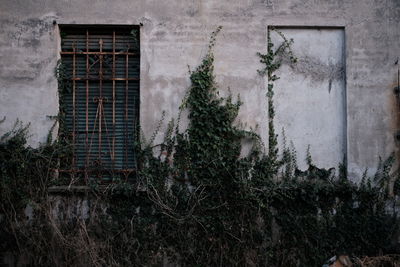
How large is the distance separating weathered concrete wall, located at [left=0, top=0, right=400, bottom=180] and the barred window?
8.4 inches

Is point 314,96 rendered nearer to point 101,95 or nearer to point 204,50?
point 204,50

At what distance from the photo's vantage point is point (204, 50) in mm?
7703

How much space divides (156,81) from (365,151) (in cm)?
322

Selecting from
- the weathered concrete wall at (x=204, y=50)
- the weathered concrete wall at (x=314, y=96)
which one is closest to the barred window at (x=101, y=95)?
the weathered concrete wall at (x=204, y=50)

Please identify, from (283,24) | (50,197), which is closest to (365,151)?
(283,24)

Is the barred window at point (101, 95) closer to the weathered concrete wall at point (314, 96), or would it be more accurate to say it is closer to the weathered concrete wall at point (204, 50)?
the weathered concrete wall at point (204, 50)

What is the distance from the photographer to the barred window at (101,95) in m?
7.72

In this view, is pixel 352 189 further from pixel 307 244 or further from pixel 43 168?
pixel 43 168

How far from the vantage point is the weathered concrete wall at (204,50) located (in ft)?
25.1

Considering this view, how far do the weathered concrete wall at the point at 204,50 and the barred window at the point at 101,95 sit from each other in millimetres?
213

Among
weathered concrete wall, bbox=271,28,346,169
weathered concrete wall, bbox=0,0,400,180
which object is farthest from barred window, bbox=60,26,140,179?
weathered concrete wall, bbox=271,28,346,169

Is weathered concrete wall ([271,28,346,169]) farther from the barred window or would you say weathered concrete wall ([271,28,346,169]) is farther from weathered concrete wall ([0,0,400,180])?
the barred window

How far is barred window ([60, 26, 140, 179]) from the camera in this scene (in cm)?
772

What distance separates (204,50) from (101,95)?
65.7 inches
